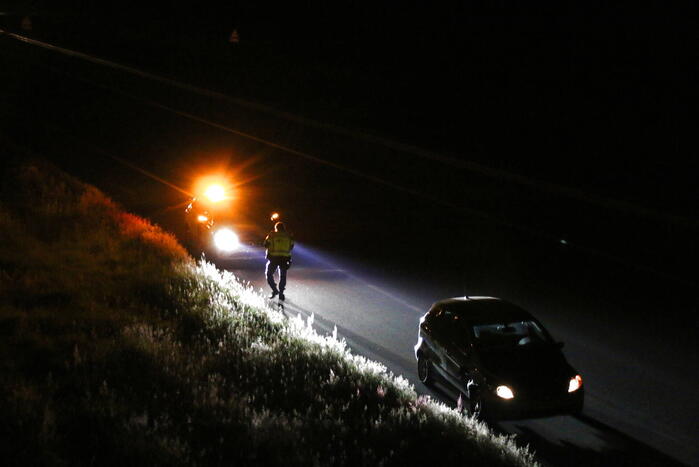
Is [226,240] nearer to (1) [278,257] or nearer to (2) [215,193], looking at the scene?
(2) [215,193]

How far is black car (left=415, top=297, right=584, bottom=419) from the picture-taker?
32.7 feet

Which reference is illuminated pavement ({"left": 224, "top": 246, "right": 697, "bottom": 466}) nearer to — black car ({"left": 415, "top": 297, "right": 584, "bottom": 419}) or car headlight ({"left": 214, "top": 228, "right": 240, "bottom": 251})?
black car ({"left": 415, "top": 297, "right": 584, "bottom": 419})

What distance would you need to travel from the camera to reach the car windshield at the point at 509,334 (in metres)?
10.9

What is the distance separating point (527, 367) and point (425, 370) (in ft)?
6.24

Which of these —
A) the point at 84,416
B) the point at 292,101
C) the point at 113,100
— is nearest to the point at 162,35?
the point at 113,100

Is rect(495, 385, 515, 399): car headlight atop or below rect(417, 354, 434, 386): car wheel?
atop

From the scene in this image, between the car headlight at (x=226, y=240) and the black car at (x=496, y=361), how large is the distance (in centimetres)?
1076

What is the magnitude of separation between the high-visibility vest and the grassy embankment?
3267 millimetres

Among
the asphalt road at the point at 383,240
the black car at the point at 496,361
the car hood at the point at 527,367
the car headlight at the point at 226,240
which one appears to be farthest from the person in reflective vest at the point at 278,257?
the car hood at the point at 527,367

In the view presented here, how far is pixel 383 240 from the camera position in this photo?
26.9m

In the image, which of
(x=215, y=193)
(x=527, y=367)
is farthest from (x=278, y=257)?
(x=527, y=367)

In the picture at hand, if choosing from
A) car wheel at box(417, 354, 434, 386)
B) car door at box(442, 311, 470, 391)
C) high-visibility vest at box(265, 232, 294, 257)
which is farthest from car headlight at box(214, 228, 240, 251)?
car door at box(442, 311, 470, 391)

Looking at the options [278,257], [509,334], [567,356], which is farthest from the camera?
[278,257]

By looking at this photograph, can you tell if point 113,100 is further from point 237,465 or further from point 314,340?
point 237,465
